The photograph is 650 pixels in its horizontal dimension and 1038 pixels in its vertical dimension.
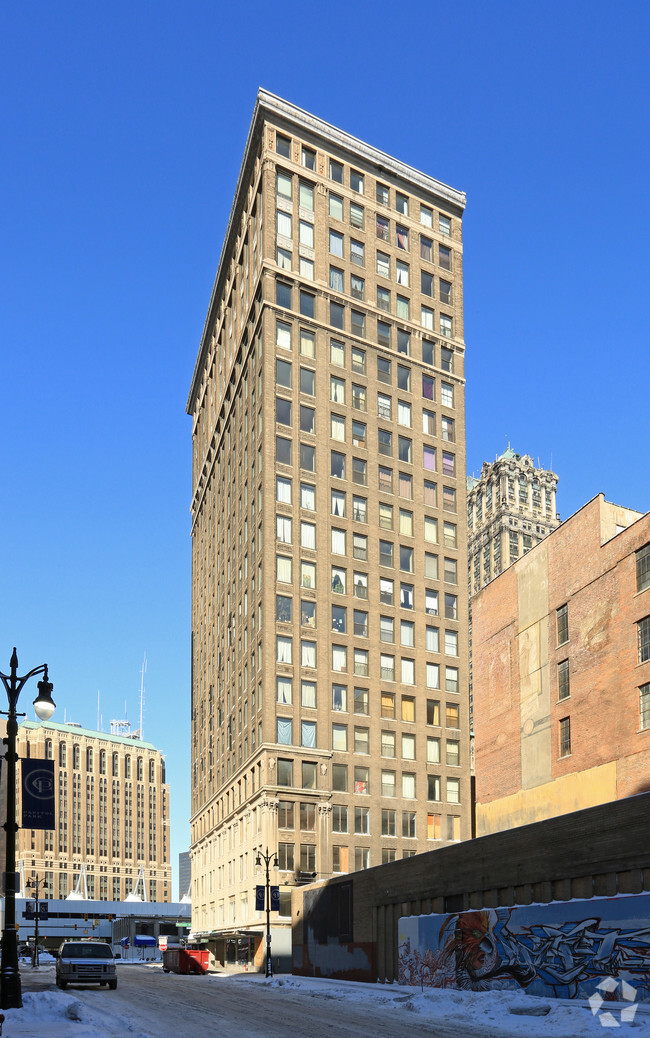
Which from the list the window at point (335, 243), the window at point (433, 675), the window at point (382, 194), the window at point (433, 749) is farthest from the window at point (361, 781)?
the window at point (382, 194)

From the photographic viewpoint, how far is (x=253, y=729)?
8325 centimetres

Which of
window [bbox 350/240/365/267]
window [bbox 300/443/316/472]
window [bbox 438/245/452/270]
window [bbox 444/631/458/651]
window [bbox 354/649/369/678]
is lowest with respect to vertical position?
window [bbox 354/649/369/678]

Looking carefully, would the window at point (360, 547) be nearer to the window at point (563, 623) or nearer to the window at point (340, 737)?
the window at point (340, 737)

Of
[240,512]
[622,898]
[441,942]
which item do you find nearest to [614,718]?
[441,942]

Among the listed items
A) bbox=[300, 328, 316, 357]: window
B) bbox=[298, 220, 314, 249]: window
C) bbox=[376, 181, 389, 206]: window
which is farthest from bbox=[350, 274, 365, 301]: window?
bbox=[376, 181, 389, 206]: window

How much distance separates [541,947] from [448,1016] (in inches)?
171

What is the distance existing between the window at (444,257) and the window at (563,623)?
42.8 meters

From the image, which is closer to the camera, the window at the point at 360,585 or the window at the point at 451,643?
the window at the point at 360,585

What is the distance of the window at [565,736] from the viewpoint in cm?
6427

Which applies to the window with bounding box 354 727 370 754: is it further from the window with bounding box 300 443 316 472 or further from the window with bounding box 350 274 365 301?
the window with bounding box 350 274 365 301

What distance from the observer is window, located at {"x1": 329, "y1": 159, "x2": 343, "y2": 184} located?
93.2m

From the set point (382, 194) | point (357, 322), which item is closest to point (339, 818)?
point (357, 322)

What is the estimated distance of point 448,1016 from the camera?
2973 cm

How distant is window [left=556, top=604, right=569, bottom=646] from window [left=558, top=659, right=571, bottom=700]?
1.39 m
